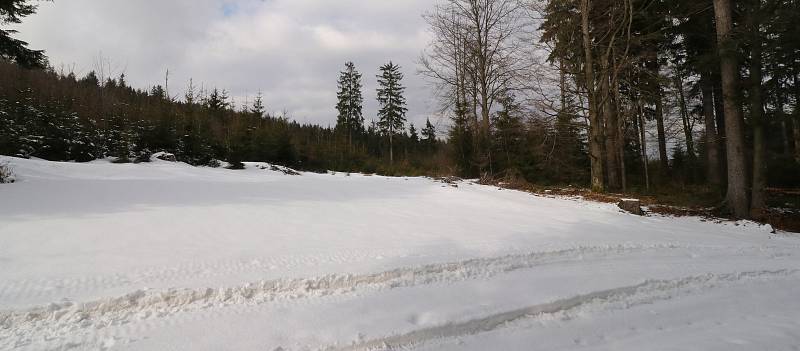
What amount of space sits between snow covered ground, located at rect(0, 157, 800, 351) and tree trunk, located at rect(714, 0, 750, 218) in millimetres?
2056

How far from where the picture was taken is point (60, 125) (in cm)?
1538

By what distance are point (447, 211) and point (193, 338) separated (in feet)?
21.2

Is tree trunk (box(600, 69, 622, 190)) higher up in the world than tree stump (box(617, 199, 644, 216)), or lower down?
higher up

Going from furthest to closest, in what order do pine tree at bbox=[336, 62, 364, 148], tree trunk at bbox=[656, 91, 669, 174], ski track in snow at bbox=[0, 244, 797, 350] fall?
1. pine tree at bbox=[336, 62, 364, 148]
2. tree trunk at bbox=[656, 91, 669, 174]
3. ski track in snow at bbox=[0, 244, 797, 350]

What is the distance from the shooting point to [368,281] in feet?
12.6

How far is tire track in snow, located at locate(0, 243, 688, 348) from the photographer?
2.76 meters

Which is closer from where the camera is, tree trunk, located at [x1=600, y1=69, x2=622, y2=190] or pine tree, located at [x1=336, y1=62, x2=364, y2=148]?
tree trunk, located at [x1=600, y1=69, x2=622, y2=190]

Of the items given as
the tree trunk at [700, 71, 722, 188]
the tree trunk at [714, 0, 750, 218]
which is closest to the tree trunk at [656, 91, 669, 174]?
the tree trunk at [700, 71, 722, 188]

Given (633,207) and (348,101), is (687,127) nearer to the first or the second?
(633,207)

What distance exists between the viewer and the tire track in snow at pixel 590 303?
2787mm

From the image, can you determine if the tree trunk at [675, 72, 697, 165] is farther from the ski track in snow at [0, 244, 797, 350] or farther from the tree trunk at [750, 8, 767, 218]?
the ski track in snow at [0, 244, 797, 350]

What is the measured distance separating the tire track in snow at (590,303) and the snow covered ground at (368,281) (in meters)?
0.02

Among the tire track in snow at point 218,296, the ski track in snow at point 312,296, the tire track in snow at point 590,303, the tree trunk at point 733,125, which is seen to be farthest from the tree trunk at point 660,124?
the tire track in snow at point 218,296

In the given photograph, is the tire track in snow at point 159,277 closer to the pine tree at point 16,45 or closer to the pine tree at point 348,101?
the pine tree at point 16,45
